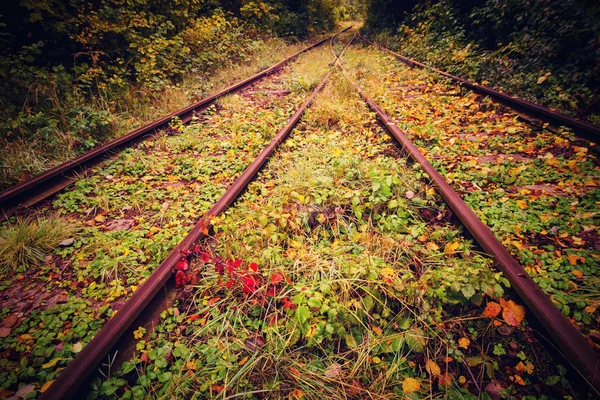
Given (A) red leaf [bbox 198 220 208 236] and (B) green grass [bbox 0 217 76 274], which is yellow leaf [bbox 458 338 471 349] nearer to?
(A) red leaf [bbox 198 220 208 236]

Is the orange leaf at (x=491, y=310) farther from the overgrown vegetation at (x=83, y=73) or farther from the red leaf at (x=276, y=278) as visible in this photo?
the overgrown vegetation at (x=83, y=73)

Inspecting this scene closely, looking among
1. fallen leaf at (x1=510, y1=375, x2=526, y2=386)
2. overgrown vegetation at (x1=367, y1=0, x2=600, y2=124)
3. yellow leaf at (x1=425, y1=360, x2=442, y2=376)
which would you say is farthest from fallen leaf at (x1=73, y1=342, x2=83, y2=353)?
overgrown vegetation at (x1=367, y1=0, x2=600, y2=124)

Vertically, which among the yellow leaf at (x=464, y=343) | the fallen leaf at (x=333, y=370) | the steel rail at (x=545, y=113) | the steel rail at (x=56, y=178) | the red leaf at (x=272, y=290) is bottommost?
the fallen leaf at (x=333, y=370)

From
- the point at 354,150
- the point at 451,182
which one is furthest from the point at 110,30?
the point at 451,182

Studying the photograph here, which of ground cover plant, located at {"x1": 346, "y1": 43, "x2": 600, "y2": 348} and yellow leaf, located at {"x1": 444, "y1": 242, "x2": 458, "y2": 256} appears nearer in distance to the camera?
ground cover plant, located at {"x1": 346, "y1": 43, "x2": 600, "y2": 348}

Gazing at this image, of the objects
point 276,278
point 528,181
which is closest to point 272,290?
point 276,278

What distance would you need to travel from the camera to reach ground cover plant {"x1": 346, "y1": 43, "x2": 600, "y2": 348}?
183 centimetres

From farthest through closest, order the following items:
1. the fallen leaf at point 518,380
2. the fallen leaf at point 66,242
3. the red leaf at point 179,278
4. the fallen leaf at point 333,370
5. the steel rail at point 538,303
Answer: the fallen leaf at point 66,242 < the red leaf at point 179,278 < the fallen leaf at point 333,370 < the fallen leaf at point 518,380 < the steel rail at point 538,303

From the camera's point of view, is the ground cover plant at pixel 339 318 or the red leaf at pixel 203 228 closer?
the ground cover plant at pixel 339 318

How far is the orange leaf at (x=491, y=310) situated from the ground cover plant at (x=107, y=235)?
241 cm

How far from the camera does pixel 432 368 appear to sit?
1466mm

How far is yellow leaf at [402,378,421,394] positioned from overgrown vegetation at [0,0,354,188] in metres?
4.59

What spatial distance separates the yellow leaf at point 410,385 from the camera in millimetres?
1379

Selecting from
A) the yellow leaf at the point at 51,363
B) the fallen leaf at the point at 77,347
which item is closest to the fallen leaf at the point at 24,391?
the yellow leaf at the point at 51,363
